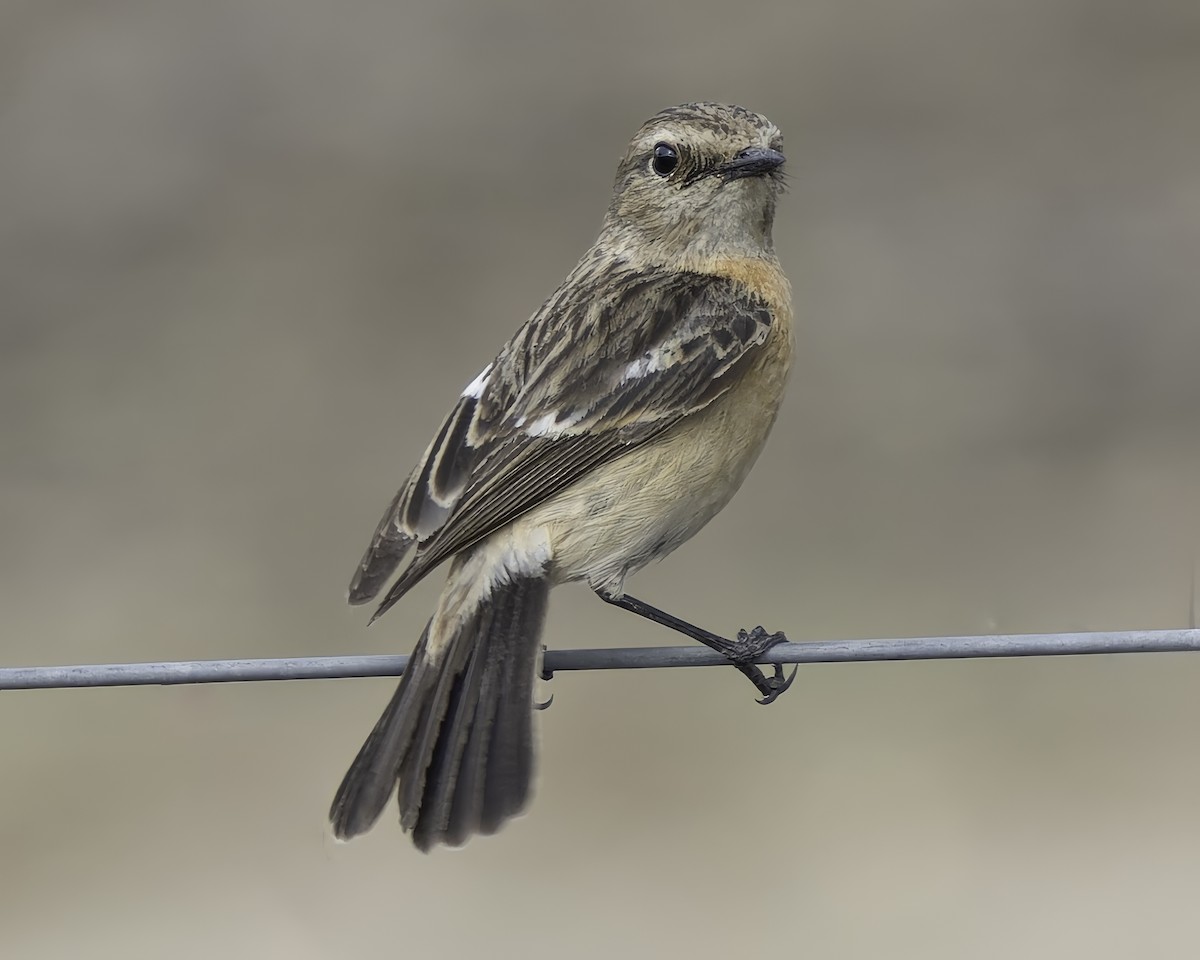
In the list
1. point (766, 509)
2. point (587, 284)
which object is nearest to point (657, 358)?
point (587, 284)

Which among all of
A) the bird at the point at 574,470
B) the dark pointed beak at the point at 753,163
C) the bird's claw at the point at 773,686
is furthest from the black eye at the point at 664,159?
the bird's claw at the point at 773,686

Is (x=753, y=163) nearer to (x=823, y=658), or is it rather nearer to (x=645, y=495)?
(x=645, y=495)

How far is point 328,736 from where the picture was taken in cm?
1022

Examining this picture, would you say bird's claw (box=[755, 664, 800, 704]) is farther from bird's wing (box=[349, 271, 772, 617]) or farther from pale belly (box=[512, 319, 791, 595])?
bird's wing (box=[349, 271, 772, 617])

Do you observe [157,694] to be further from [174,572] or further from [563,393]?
[563,393]

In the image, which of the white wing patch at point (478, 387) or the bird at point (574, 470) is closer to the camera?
the bird at point (574, 470)

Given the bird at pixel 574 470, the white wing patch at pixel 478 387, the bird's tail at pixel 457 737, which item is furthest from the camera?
the white wing patch at pixel 478 387

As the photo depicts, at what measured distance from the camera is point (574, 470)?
5.48 m

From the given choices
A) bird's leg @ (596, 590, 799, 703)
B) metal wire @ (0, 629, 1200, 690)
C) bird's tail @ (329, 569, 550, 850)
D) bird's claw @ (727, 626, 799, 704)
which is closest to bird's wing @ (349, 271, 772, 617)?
bird's tail @ (329, 569, 550, 850)

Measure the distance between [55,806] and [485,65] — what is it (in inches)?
290

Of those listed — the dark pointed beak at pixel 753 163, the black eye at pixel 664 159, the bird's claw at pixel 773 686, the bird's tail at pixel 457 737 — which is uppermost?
the black eye at pixel 664 159

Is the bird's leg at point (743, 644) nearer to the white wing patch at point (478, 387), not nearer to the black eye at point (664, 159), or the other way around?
the white wing patch at point (478, 387)

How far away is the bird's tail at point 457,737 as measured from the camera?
5.02m

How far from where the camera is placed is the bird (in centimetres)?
512
